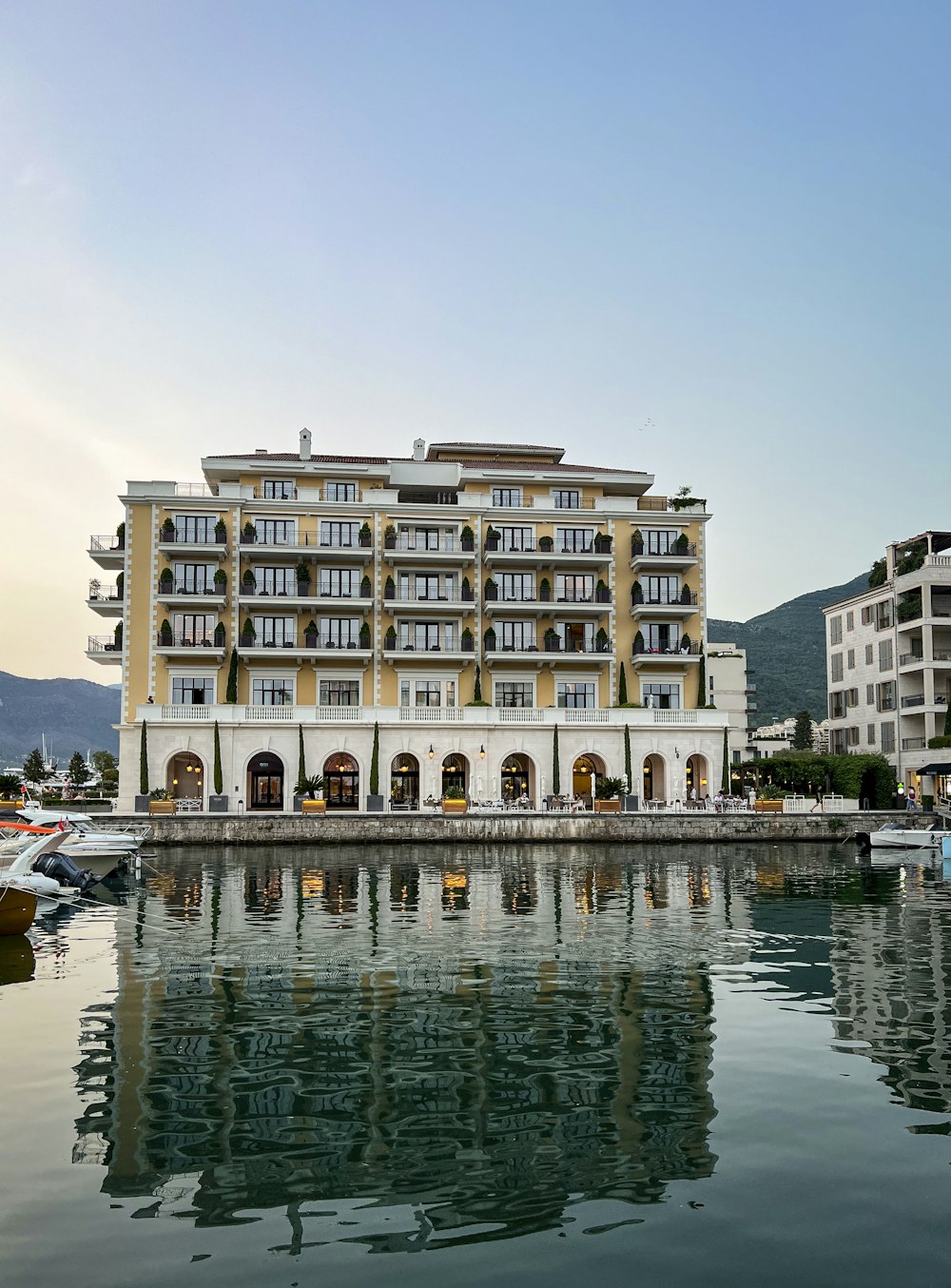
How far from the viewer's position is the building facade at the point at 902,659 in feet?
237

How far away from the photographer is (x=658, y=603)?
67.8 meters

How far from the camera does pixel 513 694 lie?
2635 inches

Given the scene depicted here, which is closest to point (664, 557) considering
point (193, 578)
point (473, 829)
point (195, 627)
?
point (473, 829)

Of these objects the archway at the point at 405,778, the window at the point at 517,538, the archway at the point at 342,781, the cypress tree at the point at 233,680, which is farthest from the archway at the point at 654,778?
the cypress tree at the point at 233,680

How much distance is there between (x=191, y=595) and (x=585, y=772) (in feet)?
82.7

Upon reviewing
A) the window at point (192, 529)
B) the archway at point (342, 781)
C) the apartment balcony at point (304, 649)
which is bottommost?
the archway at point (342, 781)

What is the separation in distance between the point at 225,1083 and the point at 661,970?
9.19 m

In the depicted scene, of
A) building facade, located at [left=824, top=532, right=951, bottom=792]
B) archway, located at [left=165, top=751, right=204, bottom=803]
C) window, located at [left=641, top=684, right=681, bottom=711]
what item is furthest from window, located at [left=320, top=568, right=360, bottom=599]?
building facade, located at [left=824, top=532, right=951, bottom=792]

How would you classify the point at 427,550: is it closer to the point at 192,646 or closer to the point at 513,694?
the point at 513,694

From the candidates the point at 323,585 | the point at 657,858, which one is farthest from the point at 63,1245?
the point at 323,585

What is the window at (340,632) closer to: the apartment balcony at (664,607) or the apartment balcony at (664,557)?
the apartment balcony at (664,607)

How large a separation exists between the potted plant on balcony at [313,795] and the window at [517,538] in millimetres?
18663

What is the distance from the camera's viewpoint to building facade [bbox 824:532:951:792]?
72.1m

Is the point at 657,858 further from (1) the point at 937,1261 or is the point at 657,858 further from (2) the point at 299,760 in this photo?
(1) the point at 937,1261
